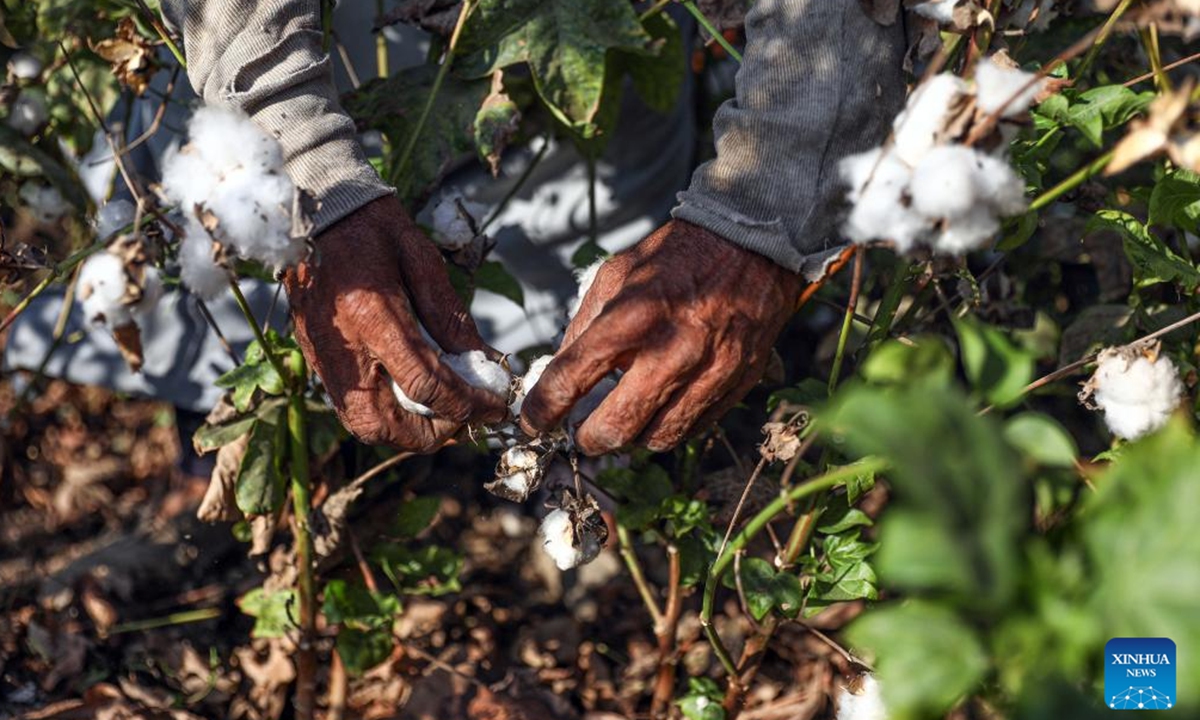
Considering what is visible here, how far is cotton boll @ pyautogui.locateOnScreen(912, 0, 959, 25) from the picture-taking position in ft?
3.71

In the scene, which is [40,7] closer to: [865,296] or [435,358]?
[435,358]

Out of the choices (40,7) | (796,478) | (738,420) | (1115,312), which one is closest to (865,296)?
(738,420)

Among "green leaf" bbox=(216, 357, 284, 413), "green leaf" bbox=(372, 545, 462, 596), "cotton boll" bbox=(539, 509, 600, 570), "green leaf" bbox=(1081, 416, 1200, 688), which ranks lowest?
"green leaf" bbox=(372, 545, 462, 596)

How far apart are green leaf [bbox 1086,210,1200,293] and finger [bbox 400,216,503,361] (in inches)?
28.9

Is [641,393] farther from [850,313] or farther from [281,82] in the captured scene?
[281,82]

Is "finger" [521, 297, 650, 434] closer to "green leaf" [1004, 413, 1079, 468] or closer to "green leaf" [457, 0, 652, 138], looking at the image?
"green leaf" [457, 0, 652, 138]

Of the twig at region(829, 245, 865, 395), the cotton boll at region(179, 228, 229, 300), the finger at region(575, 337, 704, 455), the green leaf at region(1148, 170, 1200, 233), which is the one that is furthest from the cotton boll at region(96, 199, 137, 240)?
the green leaf at region(1148, 170, 1200, 233)

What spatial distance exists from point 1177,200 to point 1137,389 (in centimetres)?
23

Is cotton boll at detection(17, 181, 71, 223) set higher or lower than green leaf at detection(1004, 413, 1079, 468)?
higher

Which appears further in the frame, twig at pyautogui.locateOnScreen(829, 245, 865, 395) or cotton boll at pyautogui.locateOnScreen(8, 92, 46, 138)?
cotton boll at pyautogui.locateOnScreen(8, 92, 46, 138)

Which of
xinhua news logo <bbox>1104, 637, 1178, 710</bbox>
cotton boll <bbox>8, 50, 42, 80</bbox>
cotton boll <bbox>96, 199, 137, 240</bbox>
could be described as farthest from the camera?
cotton boll <bbox>8, 50, 42, 80</bbox>

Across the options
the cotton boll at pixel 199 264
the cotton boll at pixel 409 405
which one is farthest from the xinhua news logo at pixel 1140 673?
the cotton boll at pixel 199 264

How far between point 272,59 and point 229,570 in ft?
3.52

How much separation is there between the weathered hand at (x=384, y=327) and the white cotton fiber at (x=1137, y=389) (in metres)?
0.68
